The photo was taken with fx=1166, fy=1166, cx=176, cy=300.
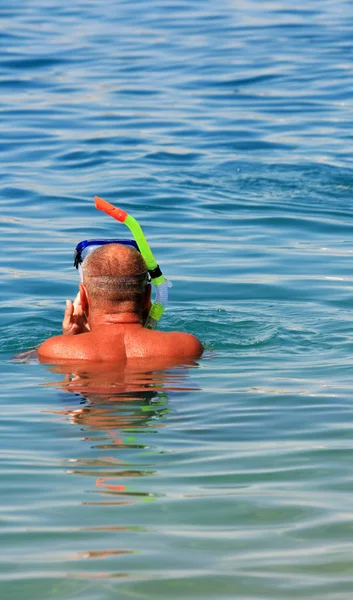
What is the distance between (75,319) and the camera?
6711 mm

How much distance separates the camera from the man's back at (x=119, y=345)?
21.0ft

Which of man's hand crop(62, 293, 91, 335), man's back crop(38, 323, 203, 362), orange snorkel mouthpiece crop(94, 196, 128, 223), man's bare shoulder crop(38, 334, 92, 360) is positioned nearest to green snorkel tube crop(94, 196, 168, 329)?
orange snorkel mouthpiece crop(94, 196, 128, 223)

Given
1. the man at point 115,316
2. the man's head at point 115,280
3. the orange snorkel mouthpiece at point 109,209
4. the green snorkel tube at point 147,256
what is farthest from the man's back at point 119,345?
the orange snorkel mouthpiece at point 109,209

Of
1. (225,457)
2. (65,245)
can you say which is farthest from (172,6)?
(225,457)

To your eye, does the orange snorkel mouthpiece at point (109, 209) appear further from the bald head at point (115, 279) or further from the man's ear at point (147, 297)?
the man's ear at point (147, 297)

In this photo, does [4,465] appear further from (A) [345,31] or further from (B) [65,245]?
(A) [345,31]

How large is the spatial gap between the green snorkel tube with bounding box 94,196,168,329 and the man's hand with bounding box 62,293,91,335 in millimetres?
367

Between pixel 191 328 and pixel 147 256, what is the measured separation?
1.60 meters

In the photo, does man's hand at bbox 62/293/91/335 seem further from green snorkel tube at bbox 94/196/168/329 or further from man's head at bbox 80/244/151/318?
green snorkel tube at bbox 94/196/168/329

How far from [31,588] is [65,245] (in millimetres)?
6955

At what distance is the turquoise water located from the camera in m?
4.09

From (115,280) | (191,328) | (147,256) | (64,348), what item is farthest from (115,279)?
(191,328)

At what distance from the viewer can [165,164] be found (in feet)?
46.0

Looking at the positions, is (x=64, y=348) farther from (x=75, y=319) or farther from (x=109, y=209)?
(x=109, y=209)
